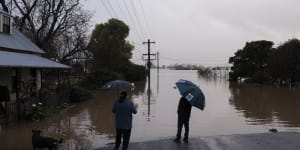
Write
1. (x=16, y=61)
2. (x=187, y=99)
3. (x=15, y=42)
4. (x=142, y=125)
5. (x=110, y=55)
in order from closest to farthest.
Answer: (x=187, y=99), (x=142, y=125), (x=16, y=61), (x=15, y=42), (x=110, y=55)

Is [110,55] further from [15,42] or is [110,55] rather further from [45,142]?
[45,142]

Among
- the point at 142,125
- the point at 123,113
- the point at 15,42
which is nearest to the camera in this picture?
the point at 123,113

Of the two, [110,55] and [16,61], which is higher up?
[110,55]

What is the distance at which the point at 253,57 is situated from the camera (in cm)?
7112

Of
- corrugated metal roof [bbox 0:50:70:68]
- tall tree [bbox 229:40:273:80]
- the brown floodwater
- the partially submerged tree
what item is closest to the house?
corrugated metal roof [bbox 0:50:70:68]

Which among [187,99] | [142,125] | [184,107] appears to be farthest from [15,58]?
[187,99]

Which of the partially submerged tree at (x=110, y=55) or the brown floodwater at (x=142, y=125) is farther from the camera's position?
the partially submerged tree at (x=110, y=55)

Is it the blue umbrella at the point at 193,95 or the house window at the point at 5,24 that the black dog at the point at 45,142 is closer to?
the blue umbrella at the point at 193,95

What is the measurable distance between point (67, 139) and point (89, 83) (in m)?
31.7

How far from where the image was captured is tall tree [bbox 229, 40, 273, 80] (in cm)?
7025

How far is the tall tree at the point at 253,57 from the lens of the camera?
7025 cm

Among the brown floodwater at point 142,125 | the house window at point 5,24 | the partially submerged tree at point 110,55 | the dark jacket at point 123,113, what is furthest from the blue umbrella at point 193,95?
the partially submerged tree at point 110,55

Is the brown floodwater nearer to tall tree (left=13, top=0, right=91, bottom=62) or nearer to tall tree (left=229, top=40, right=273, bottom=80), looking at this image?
tall tree (left=13, top=0, right=91, bottom=62)

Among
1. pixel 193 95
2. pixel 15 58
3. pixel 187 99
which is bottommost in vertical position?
pixel 187 99
